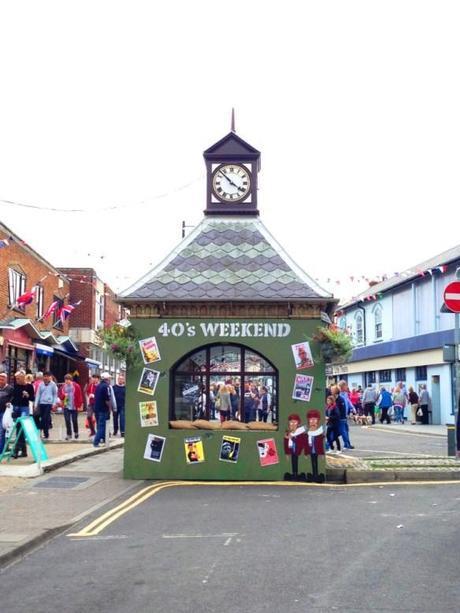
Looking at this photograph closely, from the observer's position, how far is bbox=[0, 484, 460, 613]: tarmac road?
610 centimetres

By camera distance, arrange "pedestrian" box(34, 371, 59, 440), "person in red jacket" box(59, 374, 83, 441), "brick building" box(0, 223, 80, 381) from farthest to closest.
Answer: "brick building" box(0, 223, 80, 381) → "person in red jacket" box(59, 374, 83, 441) → "pedestrian" box(34, 371, 59, 440)

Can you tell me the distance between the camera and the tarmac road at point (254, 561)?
610 cm

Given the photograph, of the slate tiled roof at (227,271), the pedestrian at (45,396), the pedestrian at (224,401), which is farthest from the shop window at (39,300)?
the pedestrian at (224,401)

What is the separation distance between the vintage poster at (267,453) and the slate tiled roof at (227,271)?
2543 millimetres

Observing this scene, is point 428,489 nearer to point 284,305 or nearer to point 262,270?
point 284,305

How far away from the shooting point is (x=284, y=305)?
547 inches

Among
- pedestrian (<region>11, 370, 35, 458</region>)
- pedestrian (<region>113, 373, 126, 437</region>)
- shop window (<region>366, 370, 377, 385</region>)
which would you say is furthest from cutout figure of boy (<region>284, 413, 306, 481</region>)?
shop window (<region>366, 370, 377, 385</region>)

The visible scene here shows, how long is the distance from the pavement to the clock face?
5.50m

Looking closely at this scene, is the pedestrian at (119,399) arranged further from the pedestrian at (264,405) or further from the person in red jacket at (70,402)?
the pedestrian at (264,405)

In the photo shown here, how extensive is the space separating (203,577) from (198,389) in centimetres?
→ 769

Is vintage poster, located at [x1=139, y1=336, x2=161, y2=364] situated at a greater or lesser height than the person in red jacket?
greater

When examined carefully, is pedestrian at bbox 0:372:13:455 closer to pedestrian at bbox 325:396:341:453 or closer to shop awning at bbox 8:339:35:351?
pedestrian at bbox 325:396:341:453

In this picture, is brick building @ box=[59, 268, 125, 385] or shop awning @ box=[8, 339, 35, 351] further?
brick building @ box=[59, 268, 125, 385]

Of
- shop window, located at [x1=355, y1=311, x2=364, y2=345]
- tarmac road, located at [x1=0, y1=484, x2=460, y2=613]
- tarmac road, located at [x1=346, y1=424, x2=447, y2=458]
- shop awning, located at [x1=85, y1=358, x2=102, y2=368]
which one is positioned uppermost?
shop window, located at [x1=355, y1=311, x2=364, y2=345]
